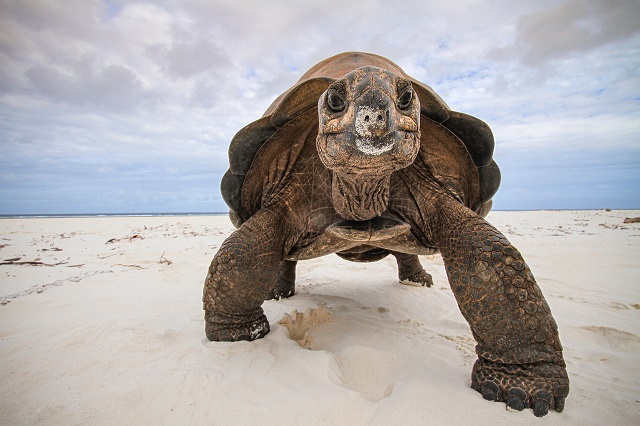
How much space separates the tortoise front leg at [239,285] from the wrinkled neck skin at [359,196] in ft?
2.13

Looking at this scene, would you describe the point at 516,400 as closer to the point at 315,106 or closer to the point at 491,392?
the point at 491,392

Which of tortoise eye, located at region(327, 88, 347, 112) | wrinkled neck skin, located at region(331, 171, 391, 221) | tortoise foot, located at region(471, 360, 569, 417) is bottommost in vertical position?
tortoise foot, located at region(471, 360, 569, 417)

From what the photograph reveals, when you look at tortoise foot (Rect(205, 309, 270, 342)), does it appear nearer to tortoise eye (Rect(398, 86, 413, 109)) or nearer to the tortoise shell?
the tortoise shell

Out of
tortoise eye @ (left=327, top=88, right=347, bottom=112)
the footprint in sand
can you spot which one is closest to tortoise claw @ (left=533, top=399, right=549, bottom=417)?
the footprint in sand

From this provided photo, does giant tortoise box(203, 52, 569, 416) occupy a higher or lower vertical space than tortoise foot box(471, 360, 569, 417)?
higher

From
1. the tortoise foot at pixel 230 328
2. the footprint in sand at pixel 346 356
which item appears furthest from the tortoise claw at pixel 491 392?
the tortoise foot at pixel 230 328

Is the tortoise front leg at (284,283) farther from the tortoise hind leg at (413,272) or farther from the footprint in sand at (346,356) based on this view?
the tortoise hind leg at (413,272)

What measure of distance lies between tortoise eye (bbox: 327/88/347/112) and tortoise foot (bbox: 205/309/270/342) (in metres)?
1.67

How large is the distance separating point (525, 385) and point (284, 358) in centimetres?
137

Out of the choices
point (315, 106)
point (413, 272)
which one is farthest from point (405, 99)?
point (413, 272)

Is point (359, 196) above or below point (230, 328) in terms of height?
above

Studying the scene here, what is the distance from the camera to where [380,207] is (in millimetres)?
2363

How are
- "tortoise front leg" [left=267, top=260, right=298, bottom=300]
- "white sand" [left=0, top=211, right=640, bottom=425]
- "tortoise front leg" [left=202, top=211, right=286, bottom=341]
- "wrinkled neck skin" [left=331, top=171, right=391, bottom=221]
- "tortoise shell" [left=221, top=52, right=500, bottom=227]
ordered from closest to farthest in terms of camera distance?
"white sand" [left=0, top=211, right=640, bottom=425] → "wrinkled neck skin" [left=331, top=171, right=391, bottom=221] → "tortoise front leg" [left=202, top=211, right=286, bottom=341] → "tortoise shell" [left=221, top=52, right=500, bottom=227] → "tortoise front leg" [left=267, top=260, right=298, bottom=300]

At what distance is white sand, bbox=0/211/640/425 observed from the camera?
1.55 meters
